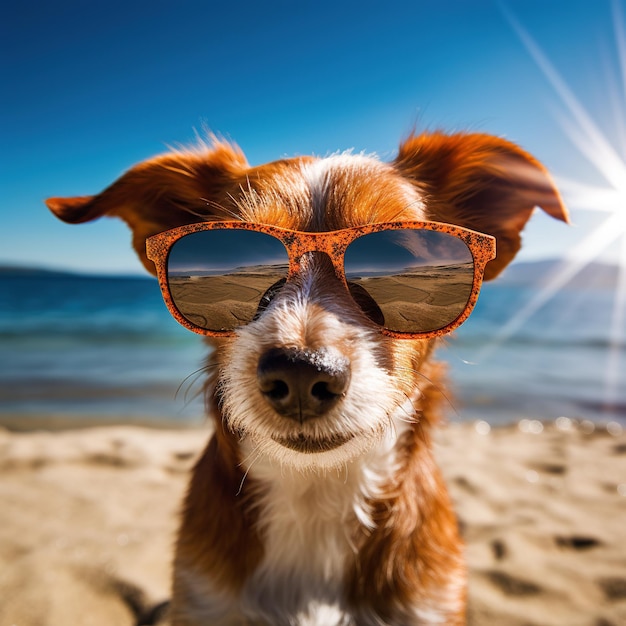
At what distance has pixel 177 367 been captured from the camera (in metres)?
8.63

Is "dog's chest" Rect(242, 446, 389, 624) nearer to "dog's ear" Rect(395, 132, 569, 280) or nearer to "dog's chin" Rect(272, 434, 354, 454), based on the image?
"dog's chin" Rect(272, 434, 354, 454)

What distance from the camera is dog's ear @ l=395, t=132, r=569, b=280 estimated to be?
1907 mm

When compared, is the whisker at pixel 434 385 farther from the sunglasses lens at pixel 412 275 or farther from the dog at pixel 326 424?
the sunglasses lens at pixel 412 275

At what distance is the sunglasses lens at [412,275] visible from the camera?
5.24 ft

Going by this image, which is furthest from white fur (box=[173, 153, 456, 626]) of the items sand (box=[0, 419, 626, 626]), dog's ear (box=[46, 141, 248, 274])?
sand (box=[0, 419, 626, 626])

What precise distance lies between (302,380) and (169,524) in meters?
2.37

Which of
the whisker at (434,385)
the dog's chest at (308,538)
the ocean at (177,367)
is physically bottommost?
the ocean at (177,367)

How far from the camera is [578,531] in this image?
3.14 m

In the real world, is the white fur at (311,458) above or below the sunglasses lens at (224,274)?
below

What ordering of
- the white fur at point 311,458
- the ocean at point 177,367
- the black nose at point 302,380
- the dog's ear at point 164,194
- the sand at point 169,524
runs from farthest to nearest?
the ocean at point 177,367 → the sand at point 169,524 → the dog's ear at point 164,194 → the white fur at point 311,458 → the black nose at point 302,380

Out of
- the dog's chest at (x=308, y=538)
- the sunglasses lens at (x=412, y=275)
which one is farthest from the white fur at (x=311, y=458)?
the sunglasses lens at (x=412, y=275)

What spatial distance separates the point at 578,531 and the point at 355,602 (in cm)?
215

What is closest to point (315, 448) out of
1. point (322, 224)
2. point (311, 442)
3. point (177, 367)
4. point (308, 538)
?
point (311, 442)

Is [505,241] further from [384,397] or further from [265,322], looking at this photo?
[265,322]
